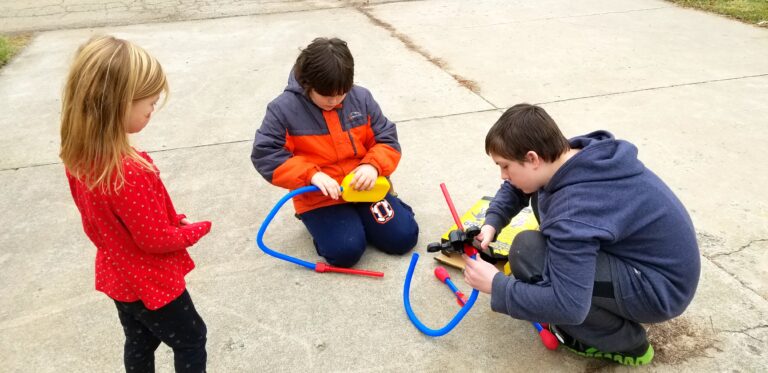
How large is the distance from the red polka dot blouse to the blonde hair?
0.05 metres

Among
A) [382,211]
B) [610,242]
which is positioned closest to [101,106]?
[610,242]

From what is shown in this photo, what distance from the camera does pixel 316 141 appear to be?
2584 mm

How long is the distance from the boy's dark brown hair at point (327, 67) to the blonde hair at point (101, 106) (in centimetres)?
96

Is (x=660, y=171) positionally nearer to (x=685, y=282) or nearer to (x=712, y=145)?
(x=712, y=145)

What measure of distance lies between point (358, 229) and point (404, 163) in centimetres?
97

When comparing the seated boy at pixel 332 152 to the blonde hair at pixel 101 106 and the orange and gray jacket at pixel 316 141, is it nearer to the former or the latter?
the orange and gray jacket at pixel 316 141

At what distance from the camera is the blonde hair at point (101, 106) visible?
4.38 feet

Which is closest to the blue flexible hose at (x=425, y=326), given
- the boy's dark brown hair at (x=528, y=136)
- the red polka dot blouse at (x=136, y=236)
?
the boy's dark brown hair at (x=528, y=136)

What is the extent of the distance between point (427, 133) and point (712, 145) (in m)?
1.83

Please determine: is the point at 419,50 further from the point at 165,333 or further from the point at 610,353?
the point at 165,333

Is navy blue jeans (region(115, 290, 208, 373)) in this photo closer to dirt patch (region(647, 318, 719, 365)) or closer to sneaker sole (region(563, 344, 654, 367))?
sneaker sole (region(563, 344, 654, 367))

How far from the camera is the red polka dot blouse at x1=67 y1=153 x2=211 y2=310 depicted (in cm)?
143

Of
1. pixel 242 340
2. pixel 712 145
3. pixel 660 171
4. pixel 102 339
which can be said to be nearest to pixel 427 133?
pixel 660 171

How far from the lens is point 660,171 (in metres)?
3.27
